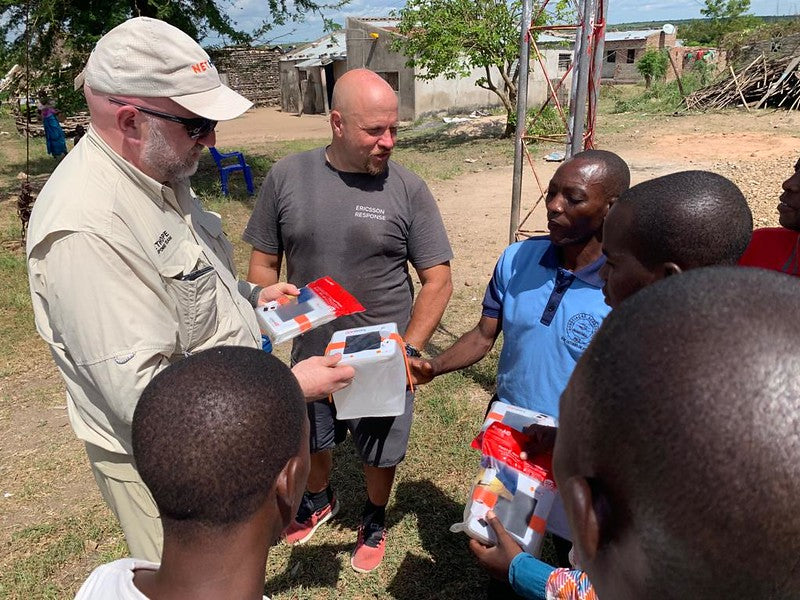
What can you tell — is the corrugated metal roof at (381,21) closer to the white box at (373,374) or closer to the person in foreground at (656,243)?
the white box at (373,374)

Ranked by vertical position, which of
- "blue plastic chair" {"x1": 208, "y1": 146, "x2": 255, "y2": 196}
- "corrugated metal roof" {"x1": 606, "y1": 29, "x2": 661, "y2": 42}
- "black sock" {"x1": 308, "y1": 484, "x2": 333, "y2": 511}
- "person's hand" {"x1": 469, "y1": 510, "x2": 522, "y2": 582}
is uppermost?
"corrugated metal roof" {"x1": 606, "y1": 29, "x2": 661, "y2": 42}

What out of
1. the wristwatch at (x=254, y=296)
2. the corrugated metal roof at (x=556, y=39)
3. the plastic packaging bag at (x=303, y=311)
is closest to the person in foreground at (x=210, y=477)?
the plastic packaging bag at (x=303, y=311)

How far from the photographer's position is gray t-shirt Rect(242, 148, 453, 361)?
284 centimetres

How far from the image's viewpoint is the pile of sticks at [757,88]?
66.9ft

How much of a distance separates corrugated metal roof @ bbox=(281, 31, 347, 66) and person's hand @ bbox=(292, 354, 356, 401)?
27.6 meters

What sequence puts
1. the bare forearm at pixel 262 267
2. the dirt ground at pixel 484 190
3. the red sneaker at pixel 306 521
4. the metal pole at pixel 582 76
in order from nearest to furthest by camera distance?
the bare forearm at pixel 262 267
the red sneaker at pixel 306 521
the dirt ground at pixel 484 190
the metal pole at pixel 582 76

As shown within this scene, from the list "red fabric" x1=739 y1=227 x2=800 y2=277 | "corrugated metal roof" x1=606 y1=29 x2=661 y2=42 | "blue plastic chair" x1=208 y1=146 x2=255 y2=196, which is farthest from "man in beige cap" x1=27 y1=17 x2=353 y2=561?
"corrugated metal roof" x1=606 y1=29 x2=661 y2=42

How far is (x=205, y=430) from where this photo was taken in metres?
1.13

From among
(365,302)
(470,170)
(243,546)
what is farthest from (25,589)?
(470,170)

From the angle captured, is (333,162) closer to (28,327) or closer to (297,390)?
(297,390)

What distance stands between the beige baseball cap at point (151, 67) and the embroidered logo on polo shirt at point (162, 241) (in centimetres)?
41

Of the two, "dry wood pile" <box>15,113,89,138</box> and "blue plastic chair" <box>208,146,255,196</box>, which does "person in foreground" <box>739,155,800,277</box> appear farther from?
"dry wood pile" <box>15,113,89,138</box>

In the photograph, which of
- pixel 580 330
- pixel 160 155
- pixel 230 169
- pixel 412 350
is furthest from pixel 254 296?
pixel 230 169

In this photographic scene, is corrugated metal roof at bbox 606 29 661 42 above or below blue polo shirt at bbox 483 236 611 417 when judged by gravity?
above
